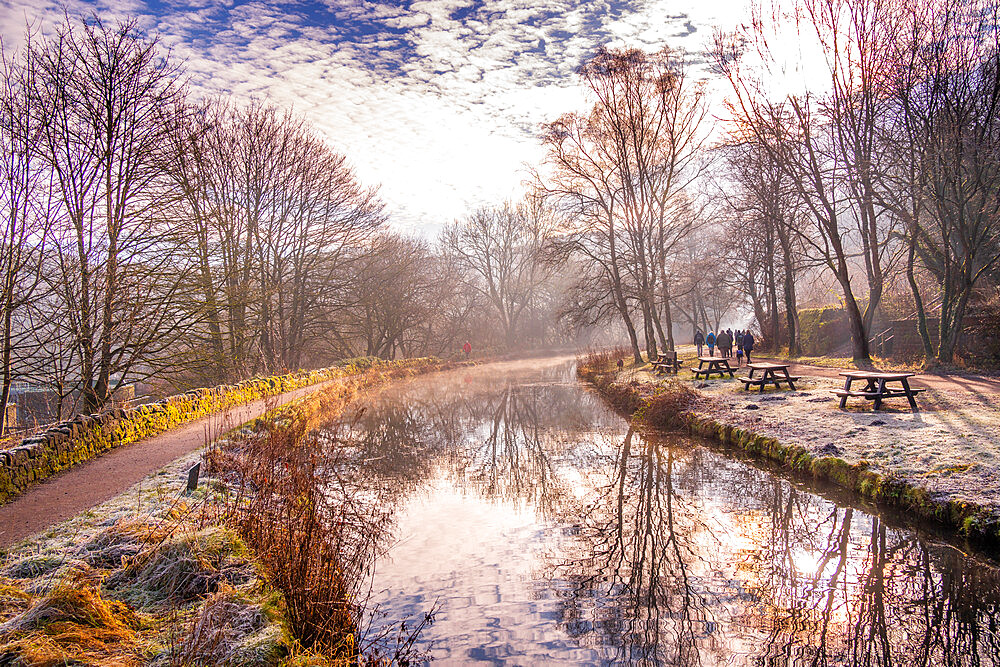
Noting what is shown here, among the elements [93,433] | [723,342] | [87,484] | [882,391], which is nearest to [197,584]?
[87,484]

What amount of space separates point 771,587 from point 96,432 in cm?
1002

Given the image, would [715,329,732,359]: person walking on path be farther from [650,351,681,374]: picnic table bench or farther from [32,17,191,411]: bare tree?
[32,17,191,411]: bare tree

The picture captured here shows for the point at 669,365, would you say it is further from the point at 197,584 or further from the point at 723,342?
the point at 197,584

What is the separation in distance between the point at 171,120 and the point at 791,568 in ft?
45.8

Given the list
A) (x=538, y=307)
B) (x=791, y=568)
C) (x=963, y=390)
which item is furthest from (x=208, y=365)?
(x=538, y=307)

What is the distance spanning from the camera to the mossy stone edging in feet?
22.8

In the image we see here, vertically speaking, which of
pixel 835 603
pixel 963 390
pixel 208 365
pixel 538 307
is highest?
pixel 538 307

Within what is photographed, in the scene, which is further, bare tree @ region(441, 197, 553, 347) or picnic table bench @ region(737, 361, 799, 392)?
bare tree @ region(441, 197, 553, 347)

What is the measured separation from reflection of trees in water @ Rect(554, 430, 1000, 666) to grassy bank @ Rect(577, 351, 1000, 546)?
388mm

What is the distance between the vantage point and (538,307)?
58688 millimetres

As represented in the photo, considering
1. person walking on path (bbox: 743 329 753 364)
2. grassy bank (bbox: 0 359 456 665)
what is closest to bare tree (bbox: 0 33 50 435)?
grassy bank (bbox: 0 359 456 665)

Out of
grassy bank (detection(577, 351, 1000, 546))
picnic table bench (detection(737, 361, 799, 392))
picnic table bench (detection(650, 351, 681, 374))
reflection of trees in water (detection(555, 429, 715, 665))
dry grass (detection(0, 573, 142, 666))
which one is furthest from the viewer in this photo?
picnic table bench (detection(650, 351, 681, 374))

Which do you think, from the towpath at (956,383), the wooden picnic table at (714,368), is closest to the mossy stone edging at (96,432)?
the wooden picnic table at (714,368)

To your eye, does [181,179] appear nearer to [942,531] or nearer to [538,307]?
[942,531]
